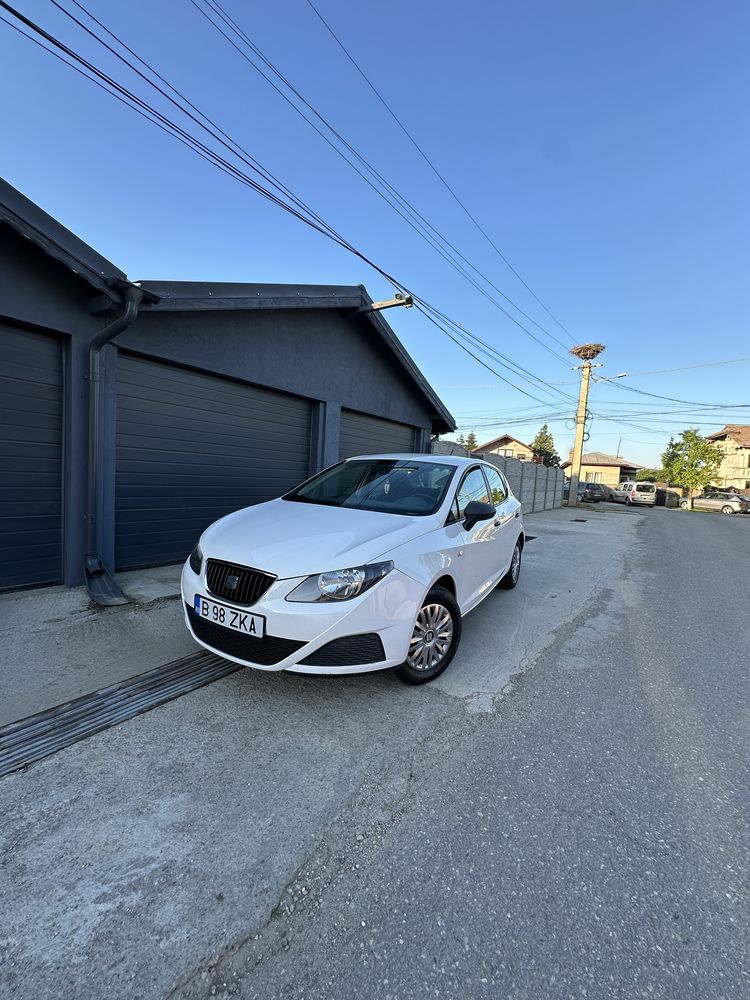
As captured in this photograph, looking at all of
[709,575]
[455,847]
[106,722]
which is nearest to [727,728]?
[455,847]

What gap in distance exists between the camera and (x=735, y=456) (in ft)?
167

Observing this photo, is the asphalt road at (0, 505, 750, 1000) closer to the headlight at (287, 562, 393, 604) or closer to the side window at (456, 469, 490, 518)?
the headlight at (287, 562, 393, 604)

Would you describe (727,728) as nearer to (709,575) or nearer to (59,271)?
(709,575)

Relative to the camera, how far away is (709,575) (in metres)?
7.83

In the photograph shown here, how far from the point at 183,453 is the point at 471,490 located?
3862mm

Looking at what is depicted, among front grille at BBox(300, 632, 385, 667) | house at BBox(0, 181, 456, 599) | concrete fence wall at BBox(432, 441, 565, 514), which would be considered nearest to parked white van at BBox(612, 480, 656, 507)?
concrete fence wall at BBox(432, 441, 565, 514)

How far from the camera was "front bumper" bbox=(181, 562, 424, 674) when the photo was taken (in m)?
2.65

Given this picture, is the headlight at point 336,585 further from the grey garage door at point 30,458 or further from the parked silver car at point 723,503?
the parked silver car at point 723,503

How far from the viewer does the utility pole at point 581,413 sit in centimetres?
2635

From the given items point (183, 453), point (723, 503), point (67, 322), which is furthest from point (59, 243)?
point (723, 503)

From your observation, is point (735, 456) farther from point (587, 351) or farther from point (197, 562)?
point (197, 562)

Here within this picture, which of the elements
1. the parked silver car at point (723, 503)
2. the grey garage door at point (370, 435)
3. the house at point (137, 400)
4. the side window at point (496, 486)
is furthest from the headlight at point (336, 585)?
the parked silver car at point (723, 503)

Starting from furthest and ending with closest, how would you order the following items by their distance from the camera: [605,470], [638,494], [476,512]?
[605,470], [638,494], [476,512]

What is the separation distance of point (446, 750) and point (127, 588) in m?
3.92
